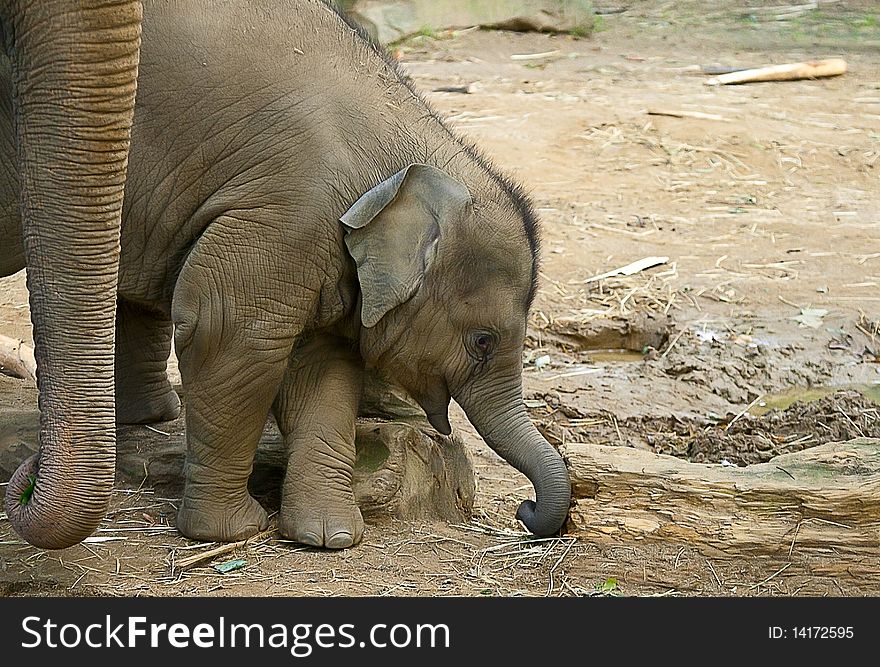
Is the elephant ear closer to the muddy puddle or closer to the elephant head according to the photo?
the elephant head

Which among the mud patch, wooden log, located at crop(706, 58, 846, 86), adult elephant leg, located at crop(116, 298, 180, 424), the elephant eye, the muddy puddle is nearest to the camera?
the elephant eye

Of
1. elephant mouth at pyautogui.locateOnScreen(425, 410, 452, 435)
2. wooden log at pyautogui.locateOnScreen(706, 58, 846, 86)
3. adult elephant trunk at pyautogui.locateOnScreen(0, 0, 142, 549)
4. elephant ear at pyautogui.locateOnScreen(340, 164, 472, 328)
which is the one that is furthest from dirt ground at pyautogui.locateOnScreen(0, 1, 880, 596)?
adult elephant trunk at pyautogui.locateOnScreen(0, 0, 142, 549)

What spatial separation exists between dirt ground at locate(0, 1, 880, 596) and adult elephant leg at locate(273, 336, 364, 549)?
9cm

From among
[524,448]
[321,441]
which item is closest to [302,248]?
[321,441]

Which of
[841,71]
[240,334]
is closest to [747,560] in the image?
[240,334]

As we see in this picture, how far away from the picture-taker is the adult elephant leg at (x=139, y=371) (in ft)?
20.1

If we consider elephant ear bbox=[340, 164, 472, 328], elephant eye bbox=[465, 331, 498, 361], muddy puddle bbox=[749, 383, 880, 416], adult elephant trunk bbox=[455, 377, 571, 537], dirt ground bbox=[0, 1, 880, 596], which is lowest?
muddy puddle bbox=[749, 383, 880, 416]

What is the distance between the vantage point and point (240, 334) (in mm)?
4930

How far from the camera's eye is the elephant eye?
5195mm

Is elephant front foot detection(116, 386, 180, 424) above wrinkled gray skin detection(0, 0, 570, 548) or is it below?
below

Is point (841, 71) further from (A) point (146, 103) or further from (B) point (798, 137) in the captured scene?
(A) point (146, 103)

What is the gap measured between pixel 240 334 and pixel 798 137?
868cm

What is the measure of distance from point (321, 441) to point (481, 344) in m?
0.70

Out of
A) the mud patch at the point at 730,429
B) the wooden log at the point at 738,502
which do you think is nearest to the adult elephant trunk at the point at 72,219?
the wooden log at the point at 738,502
